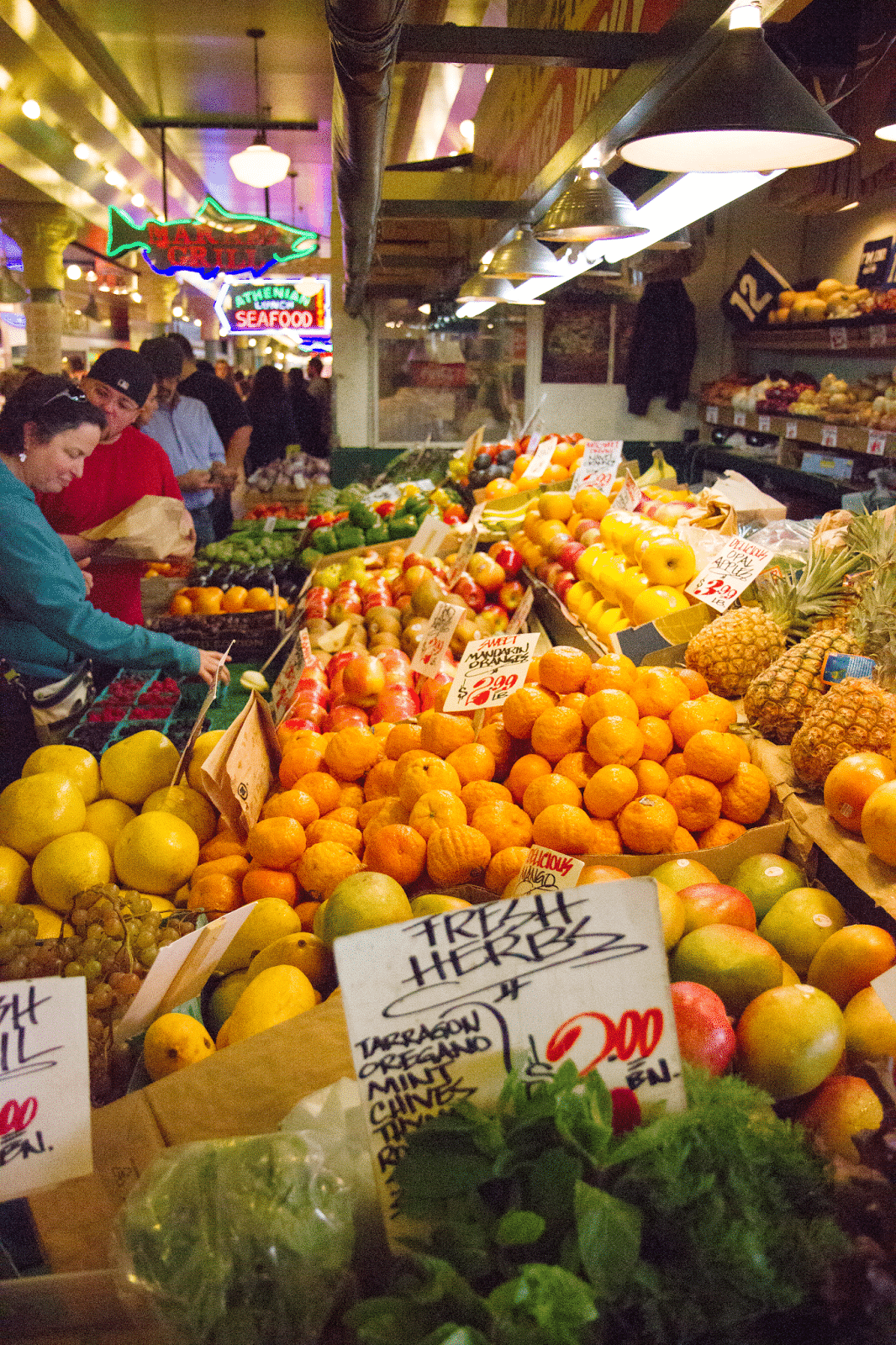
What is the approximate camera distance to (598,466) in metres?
5.06

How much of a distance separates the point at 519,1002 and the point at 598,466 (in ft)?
14.4

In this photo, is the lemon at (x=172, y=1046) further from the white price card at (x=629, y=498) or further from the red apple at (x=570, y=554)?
the white price card at (x=629, y=498)

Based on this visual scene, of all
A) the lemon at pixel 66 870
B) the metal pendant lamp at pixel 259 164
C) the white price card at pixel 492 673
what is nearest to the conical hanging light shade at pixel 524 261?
the white price card at pixel 492 673

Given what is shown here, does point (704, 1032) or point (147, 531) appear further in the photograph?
point (147, 531)

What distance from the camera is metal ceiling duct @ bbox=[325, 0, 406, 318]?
1.93 metres

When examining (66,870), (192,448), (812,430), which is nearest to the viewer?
(66,870)

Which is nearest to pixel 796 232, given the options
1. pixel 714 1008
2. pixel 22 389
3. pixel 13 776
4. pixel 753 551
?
pixel 753 551

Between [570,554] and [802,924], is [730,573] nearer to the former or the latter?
[570,554]

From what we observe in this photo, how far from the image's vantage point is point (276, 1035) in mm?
1234

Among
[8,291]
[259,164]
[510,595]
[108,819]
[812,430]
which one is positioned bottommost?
[108,819]

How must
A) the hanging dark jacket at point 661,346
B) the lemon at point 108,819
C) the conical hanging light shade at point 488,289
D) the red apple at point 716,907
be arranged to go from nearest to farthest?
the red apple at point 716,907
the lemon at point 108,819
the conical hanging light shade at point 488,289
the hanging dark jacket at point 661,346

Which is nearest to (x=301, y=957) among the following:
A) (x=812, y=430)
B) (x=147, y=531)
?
(x=147, y=531)

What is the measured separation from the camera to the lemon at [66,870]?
1829 mm

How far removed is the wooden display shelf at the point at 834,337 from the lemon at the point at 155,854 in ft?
17.6
